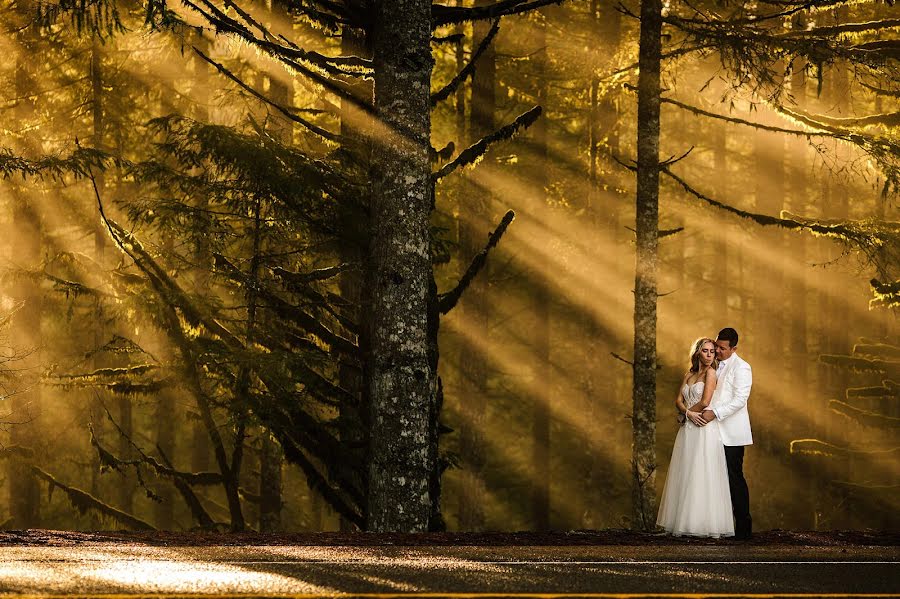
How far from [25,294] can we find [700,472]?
752 inches

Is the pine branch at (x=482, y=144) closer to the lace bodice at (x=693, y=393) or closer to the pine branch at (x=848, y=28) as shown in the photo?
the pine branch at (x=848, y=28)

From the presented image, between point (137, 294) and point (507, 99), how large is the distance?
571 inches

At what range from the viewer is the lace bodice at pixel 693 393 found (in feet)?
34.6

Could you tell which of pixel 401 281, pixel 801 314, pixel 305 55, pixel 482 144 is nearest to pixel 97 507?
pixel 401 281

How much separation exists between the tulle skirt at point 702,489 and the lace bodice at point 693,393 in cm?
21

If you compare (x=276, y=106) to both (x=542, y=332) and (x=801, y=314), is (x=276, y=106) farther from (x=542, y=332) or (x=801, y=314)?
(x=801, y=314)

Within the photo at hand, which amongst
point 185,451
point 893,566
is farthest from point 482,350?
point 185,451

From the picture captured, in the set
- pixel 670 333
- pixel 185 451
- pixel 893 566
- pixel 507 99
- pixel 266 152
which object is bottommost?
pixel 185 451

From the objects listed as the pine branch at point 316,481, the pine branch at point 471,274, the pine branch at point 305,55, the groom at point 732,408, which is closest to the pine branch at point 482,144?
the pine branch at point 471,274

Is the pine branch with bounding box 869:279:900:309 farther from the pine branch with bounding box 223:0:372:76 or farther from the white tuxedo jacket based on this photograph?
the pine branch with bounding box 223:0:372:76

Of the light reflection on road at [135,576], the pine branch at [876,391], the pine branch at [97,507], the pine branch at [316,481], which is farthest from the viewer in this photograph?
the pine branch at [876,391]

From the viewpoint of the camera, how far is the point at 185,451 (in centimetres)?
3909

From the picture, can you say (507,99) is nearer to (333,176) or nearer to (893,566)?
(333,176)

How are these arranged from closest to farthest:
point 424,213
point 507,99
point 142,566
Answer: point 142,566, point 424,213, point 507,99
